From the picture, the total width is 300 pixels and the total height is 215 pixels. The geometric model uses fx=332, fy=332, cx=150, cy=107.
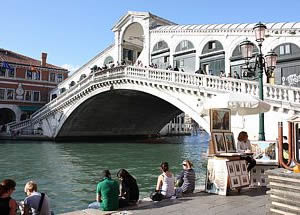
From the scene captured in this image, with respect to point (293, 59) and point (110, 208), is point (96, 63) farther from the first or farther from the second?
point (110, 208)

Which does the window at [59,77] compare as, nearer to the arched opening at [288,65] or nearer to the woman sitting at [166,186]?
the arched opening at [288,65]

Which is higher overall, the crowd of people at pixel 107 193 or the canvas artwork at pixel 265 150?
the canvas artwork at pixel 265 150

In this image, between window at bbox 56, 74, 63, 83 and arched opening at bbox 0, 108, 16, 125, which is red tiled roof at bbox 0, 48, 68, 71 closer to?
window at bbox 56, 74, 63, 83

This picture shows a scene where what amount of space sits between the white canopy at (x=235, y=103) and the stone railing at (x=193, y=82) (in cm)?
492

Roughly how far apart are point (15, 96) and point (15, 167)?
23.3 m

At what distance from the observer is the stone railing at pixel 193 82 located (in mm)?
11898

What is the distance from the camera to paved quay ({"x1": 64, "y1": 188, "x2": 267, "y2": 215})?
15.1 feet

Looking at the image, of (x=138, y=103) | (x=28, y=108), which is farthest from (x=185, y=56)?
(x=28, y=108)

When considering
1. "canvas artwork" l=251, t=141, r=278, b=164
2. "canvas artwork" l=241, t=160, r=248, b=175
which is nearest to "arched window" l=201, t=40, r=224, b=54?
"canvas artwork" l=251, t=141, r=278, b=164

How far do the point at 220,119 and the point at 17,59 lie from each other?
33792mm

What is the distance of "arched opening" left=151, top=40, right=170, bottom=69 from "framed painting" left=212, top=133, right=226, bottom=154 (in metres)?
17.0

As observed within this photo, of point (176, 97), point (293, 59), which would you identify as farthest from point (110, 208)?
point (293, 59)

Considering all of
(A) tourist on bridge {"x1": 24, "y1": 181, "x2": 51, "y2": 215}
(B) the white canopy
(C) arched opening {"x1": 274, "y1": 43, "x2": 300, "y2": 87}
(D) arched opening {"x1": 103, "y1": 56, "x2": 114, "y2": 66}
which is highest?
(D) arched opening {"x1": 103, "y1": 56, "x2": 114, "y2": 66}

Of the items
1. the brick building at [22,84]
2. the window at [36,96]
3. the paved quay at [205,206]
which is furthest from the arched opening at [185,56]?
the window at [36,96]
